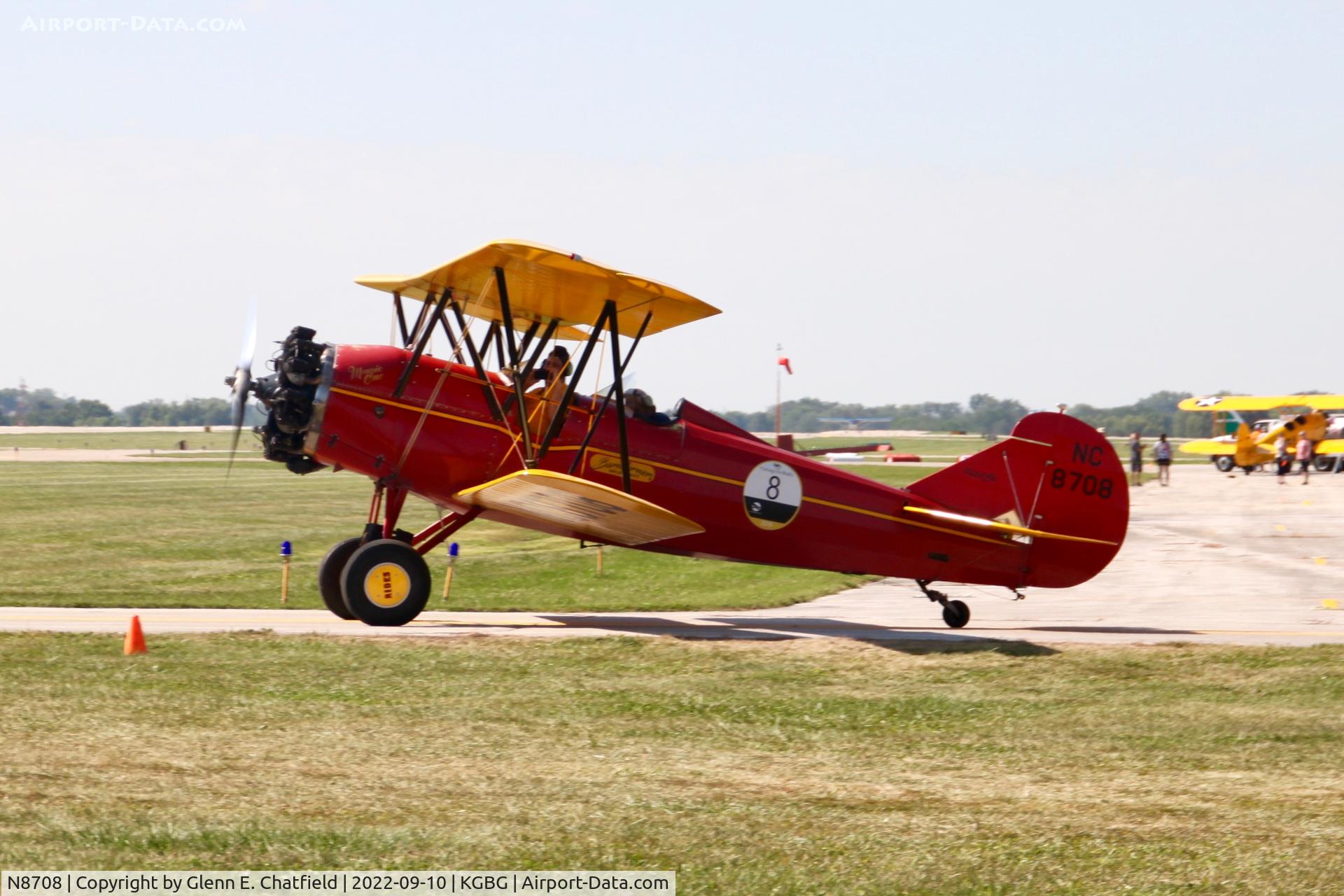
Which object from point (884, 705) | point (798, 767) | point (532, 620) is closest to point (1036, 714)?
point (884, 705)

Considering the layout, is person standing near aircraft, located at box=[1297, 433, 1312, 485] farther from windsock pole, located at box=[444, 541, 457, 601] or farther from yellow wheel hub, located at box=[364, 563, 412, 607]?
yellow wheel hub, located at box=[364, 563, 412, 607]

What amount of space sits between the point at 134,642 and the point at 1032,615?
33.7 ft

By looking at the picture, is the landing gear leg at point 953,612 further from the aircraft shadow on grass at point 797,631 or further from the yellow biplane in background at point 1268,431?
the yellow biplane in background at point 1268,431

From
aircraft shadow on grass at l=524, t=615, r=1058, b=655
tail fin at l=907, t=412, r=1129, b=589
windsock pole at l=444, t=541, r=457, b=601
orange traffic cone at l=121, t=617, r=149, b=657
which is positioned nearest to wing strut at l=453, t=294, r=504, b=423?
aircraft shadow on grass at l=524, t=615, r=1058, b=655

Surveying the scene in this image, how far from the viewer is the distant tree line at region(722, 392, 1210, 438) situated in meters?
98.6

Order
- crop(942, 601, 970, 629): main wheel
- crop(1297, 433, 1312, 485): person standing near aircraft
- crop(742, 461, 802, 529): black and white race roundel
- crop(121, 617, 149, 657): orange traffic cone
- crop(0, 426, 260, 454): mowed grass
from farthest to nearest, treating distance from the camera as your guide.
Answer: crop(0, 426, 260, 454): mowed grass → crop(1297, 433, 1312, 485): person standing near aircraft → crop(942, 601, 970, 629): main wheel → crop(742, 461, 802, 529): black and white race roundel → crop(121, 617, 149, 657): orange traffic cone

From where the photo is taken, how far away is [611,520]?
14023 millimetres

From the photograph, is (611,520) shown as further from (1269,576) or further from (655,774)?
(1269,576)

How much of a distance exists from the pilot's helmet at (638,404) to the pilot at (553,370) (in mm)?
703

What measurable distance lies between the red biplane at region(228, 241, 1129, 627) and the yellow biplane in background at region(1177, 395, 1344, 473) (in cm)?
4490

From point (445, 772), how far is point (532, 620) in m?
7.80

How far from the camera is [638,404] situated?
1484 cm

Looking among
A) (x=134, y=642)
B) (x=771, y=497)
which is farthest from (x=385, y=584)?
(x=771, y=497)

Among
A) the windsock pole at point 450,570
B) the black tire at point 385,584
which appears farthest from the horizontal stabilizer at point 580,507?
the windsock pole at point 450,570
